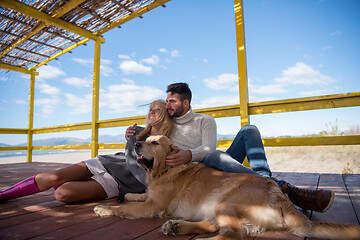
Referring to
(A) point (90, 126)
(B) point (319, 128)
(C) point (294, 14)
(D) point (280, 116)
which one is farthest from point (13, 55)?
(C) point (294, 14)

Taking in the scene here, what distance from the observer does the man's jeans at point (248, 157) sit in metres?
1.78

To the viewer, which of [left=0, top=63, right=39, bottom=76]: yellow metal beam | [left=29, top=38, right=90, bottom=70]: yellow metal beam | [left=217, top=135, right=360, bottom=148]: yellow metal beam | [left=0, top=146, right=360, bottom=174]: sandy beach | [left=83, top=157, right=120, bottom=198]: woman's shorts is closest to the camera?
[left=83, top=157, right=120, bottom=198]: woman's shorts

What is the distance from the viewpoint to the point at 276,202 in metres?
1.22

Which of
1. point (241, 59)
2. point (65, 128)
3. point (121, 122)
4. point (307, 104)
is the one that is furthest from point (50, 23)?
point (307, 104)

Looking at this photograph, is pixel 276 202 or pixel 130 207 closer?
pixel 276 202

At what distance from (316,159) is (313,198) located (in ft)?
29.3

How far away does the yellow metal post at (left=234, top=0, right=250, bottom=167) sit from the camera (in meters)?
3.19

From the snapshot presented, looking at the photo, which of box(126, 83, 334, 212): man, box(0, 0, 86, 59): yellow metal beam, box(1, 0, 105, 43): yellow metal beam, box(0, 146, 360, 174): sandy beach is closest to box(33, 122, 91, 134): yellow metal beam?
box(0, 146, 360, 174): sandy beach

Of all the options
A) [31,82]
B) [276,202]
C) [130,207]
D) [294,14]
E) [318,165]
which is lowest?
[318,165]

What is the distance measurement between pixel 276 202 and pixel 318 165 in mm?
8712

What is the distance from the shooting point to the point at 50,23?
14.2 feet

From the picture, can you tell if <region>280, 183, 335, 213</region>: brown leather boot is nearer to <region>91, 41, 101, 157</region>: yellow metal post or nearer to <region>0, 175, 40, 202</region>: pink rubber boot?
<region>0, 175, 40, 202</region>: pink rubber boot

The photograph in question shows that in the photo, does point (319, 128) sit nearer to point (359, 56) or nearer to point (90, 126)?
point (359, 56)

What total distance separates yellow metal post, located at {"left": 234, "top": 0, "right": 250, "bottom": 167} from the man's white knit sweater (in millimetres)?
1126
